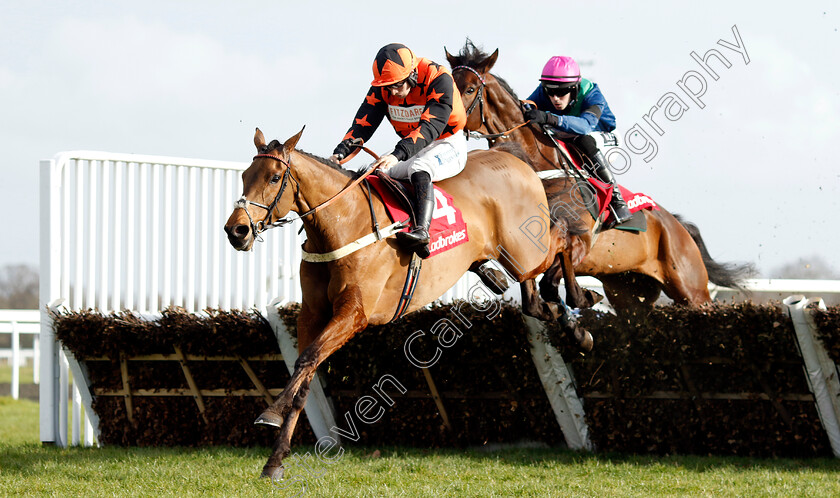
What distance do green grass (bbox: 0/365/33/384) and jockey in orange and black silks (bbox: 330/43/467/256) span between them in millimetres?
13485

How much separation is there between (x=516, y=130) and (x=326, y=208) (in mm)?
2286

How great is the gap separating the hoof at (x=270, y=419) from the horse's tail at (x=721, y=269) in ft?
16.9

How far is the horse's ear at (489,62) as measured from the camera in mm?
6562

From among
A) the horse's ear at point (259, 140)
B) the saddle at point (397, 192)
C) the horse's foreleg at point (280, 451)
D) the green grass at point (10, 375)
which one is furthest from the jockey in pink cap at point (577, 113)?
the green grass at point (10, 375)

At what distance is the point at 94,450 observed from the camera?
21.7 feet

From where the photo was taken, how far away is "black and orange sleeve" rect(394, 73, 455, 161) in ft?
15.7

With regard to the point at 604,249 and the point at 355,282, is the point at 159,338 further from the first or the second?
the point at 604,249

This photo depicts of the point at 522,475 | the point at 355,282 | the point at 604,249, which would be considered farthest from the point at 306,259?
the point at 604,249

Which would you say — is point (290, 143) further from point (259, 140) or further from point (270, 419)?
point (270, 419)

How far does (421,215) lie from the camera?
15.3 feet

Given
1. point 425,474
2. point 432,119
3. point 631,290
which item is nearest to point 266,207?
point 432,119

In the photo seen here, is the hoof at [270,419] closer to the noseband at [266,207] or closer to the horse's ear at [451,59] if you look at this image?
the noseband at [266,207]

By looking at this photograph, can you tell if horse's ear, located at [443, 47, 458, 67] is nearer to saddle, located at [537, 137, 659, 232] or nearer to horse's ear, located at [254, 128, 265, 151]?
saddle, located at [537, 137, 659, 232]

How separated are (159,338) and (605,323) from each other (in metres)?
3.30
